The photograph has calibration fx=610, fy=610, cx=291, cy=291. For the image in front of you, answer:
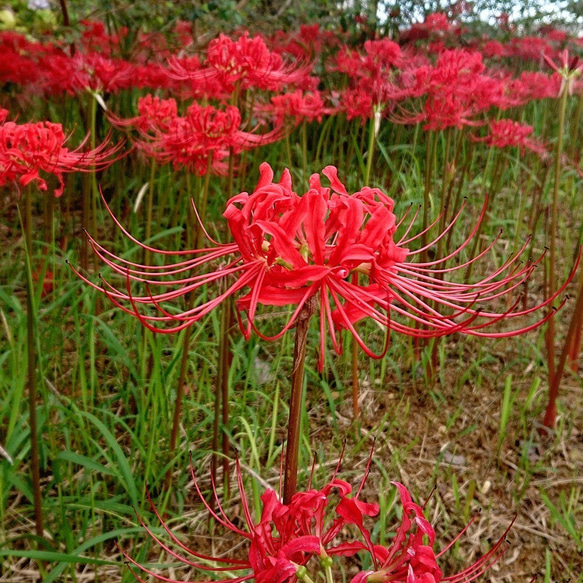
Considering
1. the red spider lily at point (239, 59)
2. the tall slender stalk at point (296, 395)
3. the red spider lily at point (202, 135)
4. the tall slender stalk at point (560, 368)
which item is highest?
the red spider lily at point (239, 59)

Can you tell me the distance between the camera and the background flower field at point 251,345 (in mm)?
940

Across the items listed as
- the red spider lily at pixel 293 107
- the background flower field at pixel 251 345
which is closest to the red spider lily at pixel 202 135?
the background flower field at pixel 251 345

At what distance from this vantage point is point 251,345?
2297 millimetres

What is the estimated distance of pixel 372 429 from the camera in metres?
2.24

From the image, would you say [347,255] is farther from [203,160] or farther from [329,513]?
[203,160]

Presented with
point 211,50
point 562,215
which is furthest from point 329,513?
point 562,215

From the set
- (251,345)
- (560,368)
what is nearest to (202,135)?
(251,345)

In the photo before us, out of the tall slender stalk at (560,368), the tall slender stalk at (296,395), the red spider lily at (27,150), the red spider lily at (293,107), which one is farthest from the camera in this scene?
the red spider lily at (293,107)

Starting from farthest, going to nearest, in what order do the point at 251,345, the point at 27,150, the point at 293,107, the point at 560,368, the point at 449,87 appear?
the point at 293,107 → the point at 449,87 → the point at 251,345 → the point at 560,368 → the point at 27,150

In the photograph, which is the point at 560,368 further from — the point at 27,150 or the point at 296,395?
the point at 27,150

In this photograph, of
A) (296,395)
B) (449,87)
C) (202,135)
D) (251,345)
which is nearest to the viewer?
(296,395)

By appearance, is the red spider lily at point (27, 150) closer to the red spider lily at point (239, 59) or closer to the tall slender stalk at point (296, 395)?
the red spider lily at point (239, 59)

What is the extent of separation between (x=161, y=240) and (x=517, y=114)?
9.68 feet

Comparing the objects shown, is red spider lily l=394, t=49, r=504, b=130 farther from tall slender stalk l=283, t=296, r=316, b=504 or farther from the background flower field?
tall slender stalk l=283, t=296, r=316, b=504
